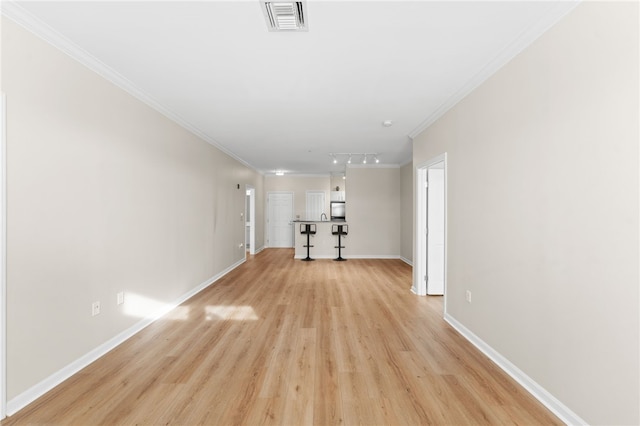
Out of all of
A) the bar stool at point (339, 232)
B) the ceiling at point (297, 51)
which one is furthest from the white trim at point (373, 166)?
the ceiling at point (297, 51)

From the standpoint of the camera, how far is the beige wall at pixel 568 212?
55.2 inches

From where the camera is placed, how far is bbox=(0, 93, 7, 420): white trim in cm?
170

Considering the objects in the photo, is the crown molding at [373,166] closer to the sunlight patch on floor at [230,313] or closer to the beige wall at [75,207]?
the beige wall at [75,207]

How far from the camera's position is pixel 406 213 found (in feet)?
24.1

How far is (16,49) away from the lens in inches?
71.9

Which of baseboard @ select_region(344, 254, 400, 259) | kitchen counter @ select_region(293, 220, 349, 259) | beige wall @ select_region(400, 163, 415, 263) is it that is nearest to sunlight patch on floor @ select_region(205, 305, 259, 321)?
kitchen counter @ select_region(293, 220, 349, 259)

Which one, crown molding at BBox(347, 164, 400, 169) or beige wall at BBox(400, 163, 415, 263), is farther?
crown molding at BBox(347, 164, 400, 169)

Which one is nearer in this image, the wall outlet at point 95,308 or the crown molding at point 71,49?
the crown molding at point 71,49

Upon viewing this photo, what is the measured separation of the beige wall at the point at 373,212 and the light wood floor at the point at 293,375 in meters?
4.02

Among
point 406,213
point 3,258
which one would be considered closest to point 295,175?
point 406,213

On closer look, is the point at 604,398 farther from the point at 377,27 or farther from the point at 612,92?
the point at 377,27

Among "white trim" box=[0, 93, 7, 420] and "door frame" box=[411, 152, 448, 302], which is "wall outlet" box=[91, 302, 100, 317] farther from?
"door frame" box=[411, 152, 448, 302]

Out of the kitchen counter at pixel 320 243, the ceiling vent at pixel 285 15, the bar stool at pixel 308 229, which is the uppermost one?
the ceiling vent at pixel 285 15

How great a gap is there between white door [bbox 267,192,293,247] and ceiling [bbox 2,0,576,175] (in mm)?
6207
